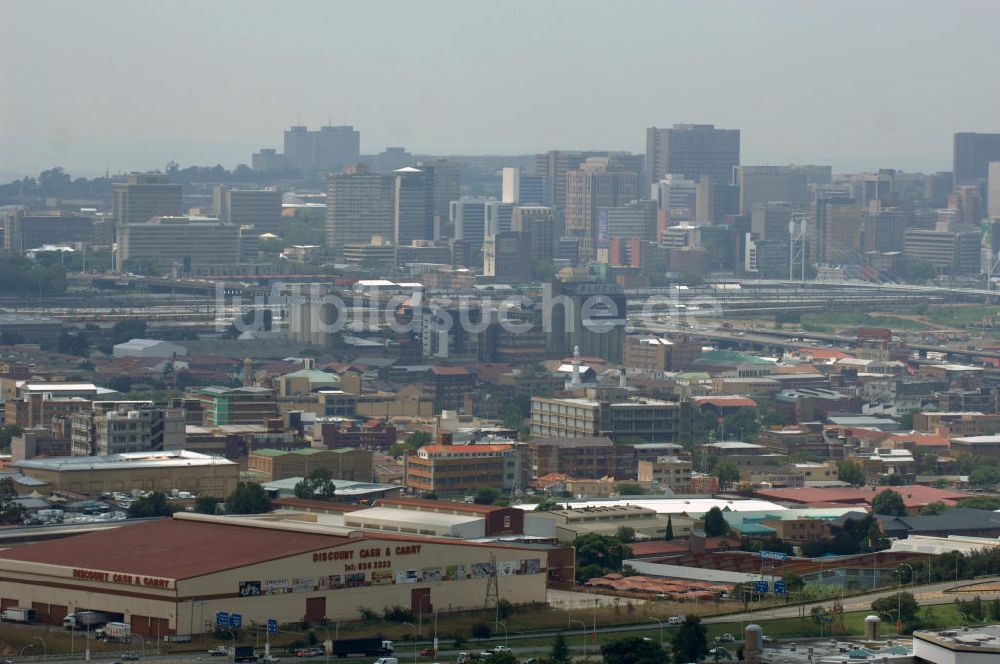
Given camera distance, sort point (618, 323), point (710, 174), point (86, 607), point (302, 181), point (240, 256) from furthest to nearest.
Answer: point (302, 181), point (710, 174), point (240, 256), point (618, 323), point (86, 607)

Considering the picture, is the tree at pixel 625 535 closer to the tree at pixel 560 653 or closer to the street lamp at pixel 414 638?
the street lamp at pixel 414 638

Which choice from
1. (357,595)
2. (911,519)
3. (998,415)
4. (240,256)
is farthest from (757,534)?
(240,256)

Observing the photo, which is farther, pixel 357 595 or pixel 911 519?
pixel 911 519

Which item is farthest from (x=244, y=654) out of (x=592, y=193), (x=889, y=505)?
(x=592, y=193)

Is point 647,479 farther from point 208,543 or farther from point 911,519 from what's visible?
point 208,543

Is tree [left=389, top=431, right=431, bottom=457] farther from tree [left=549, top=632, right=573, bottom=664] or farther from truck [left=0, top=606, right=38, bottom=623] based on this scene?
tree [left=549, top=632, right=573, bottom=664]

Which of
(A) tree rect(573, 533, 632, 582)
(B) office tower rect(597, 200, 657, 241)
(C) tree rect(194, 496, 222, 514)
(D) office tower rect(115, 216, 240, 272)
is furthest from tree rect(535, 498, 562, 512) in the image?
(B) office tower rect(597, 200, 657, 241)
